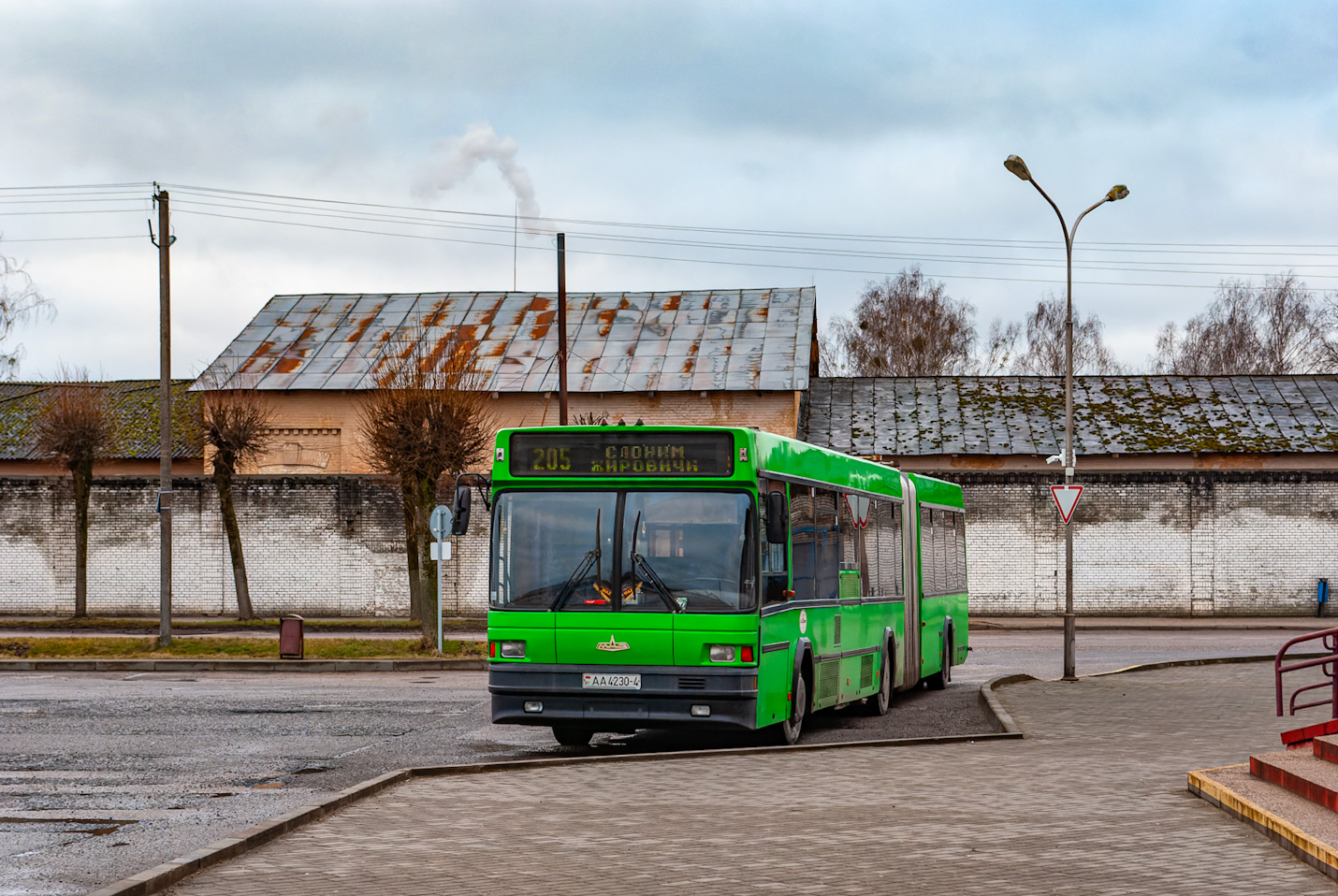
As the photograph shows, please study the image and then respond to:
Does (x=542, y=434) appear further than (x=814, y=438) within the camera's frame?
No

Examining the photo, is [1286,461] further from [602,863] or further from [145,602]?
[602,863]

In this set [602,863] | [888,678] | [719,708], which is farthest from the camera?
[888,678]

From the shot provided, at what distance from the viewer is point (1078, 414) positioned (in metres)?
44.1

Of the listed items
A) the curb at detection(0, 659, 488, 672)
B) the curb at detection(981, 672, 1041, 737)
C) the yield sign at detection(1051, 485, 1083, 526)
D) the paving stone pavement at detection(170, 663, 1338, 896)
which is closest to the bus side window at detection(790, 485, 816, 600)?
the paving stone pavement at detection(170, 663, 1338, 896)

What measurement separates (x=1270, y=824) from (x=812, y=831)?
2.62 metres

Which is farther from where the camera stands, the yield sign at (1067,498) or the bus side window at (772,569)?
the yield sign at (1067,498)

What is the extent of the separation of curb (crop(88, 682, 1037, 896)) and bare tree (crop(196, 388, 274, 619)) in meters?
23.6

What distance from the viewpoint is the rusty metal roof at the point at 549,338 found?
145 ft

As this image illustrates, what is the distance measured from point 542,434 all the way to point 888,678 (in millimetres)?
6376

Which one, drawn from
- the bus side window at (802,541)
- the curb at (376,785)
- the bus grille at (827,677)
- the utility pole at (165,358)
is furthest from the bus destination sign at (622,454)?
the utility pole at (165,358)

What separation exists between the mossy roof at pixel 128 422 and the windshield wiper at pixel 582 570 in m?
34.9

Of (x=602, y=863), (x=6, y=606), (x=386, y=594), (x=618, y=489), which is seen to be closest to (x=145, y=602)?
(x=6, y=606)

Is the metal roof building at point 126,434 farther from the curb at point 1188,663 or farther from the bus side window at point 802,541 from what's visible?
the bus side window at point 802,541

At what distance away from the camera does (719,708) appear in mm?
12547
